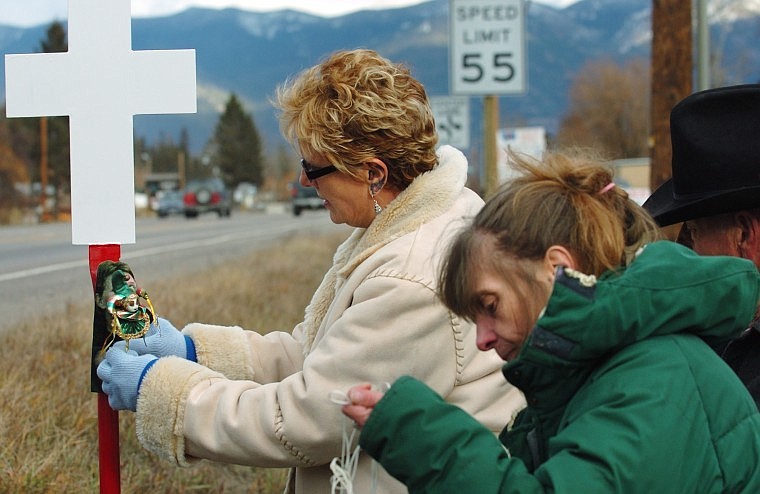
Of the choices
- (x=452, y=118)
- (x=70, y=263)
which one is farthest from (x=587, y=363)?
(x=70, y=263)

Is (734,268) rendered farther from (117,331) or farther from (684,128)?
(117,331)

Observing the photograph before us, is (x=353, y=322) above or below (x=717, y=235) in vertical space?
below

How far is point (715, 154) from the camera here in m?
2.58

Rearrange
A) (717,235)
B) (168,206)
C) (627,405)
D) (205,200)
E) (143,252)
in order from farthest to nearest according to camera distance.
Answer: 1. (168,206)
2. (205,200)
3. (143,252)
4. (717,235)
5. (627,405)

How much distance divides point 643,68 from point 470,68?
271ft

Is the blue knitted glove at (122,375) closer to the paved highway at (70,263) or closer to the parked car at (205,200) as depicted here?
the paved highway at (70,263)

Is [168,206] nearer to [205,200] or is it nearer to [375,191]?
[205,200]

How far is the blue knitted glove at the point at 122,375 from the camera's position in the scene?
268 cm


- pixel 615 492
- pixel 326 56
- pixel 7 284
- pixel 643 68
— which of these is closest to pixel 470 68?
pixel 7 284

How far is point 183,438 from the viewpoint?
2.64 metres

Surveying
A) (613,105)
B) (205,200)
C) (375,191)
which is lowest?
(205,200)

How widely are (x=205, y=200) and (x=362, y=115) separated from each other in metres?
46.8

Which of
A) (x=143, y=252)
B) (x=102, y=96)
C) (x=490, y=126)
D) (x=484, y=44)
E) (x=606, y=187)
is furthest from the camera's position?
(x=143, y=252)

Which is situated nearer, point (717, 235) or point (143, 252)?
point (717, 235)
